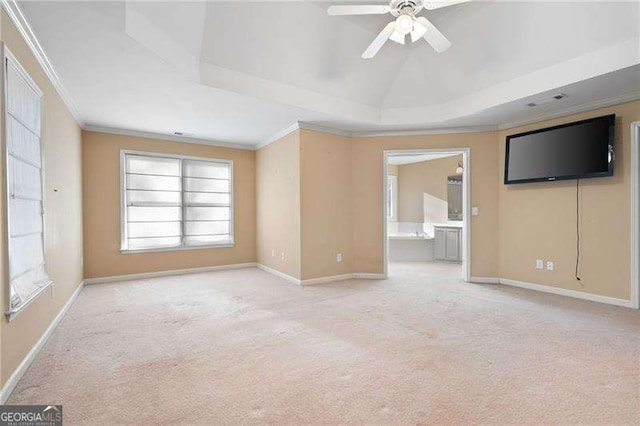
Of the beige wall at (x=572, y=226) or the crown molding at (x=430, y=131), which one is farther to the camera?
the crown molding at (x=430, y=131)

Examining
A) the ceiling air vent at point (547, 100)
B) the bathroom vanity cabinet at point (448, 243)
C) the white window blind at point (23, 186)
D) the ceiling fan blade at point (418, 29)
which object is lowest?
the bathroom vanity cabinet at point (448, 243)

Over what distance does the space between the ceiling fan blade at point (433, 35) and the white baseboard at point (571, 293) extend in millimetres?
3601

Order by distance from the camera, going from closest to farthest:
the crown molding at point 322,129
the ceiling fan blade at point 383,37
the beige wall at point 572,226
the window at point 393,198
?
the ceiling fan blade at point 383,37, the beige wall at point 572,226, the crown molding at point 322,129, the window at point 393,198

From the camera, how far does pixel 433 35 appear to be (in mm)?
2666

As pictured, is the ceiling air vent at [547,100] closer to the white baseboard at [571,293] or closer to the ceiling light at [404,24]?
the ceiling light at [404,24]

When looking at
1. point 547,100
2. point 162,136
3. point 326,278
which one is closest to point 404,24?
point 547,100

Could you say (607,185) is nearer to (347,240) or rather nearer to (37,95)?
(347,240)

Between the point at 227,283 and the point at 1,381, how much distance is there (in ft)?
10.2

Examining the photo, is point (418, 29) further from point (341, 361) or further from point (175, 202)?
point (175, 202)

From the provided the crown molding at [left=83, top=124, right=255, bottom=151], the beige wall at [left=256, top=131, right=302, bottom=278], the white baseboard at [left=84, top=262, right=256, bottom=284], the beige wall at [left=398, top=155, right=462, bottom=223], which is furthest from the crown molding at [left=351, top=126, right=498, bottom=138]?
the white baseboard at [left=84, top=262, right=256, bottom=284]

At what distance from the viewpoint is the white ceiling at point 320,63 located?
9.02 feet

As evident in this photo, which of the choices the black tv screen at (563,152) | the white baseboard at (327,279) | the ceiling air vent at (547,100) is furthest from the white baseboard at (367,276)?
the ceiling air vent at (547,100)

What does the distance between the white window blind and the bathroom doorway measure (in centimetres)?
433

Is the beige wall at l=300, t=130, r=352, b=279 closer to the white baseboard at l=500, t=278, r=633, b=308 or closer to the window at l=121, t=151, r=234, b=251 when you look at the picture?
the window at l=121, t=151, r=234, b=251
